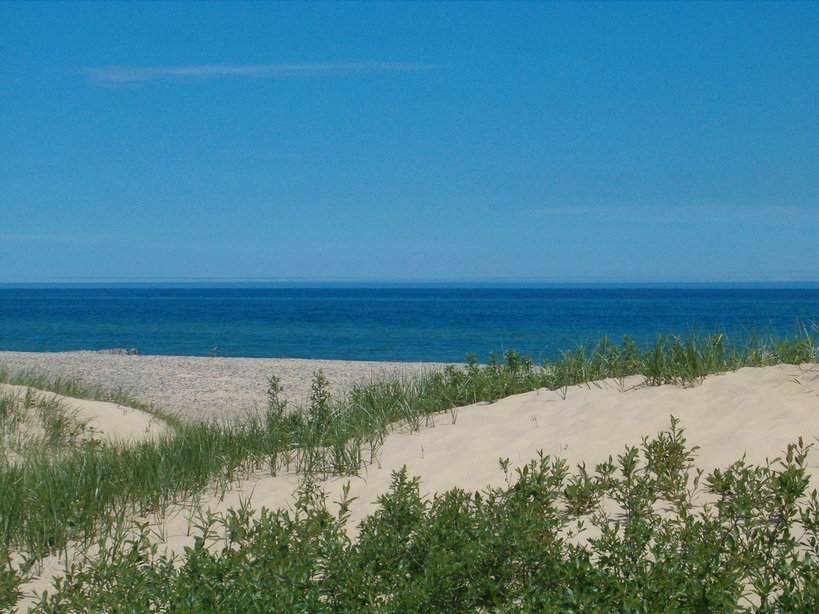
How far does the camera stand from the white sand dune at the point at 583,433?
199 inches

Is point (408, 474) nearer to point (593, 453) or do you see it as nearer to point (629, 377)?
point (593, 453)

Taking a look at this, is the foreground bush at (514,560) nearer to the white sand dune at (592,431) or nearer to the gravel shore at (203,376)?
the white sand dune at (592,431)

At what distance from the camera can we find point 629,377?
734cm

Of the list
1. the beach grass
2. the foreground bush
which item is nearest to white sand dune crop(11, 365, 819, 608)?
the beach grass

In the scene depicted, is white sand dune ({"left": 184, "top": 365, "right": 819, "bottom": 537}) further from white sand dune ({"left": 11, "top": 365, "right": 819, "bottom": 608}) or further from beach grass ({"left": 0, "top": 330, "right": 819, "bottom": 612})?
beach grass ({"left": 0, "top": 330, "right": 819, "bottom": 612})

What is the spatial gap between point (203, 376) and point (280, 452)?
10949mm

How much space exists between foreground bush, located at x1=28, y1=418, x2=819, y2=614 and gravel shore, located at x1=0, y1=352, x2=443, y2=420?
5.76 m

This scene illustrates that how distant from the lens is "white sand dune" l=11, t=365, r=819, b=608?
199 inches

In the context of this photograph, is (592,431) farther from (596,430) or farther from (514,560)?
(514,560)

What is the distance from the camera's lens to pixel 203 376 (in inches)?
649

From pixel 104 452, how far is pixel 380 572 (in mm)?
3141

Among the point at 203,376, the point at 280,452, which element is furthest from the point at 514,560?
the point at 203,376

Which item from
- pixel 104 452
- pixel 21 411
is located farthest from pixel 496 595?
pixel 21 411

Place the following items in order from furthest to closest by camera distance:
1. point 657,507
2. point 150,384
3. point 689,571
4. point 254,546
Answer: point 150,384 < point 657,507 < point 254,546 < point 689,571
